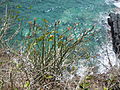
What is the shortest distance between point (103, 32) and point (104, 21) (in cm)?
87

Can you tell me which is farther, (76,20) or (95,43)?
(76,20)

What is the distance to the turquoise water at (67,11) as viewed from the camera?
303 inches

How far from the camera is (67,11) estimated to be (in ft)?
27.8

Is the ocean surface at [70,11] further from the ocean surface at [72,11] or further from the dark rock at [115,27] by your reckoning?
the dark rock at [115,27]

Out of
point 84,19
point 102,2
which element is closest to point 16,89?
point 84,19

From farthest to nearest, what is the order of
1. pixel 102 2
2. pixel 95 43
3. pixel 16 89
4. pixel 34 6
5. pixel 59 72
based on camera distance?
pixel 102 2, pixel 34 6, pixel 95 43, pixel 59 72, pixel 16 89

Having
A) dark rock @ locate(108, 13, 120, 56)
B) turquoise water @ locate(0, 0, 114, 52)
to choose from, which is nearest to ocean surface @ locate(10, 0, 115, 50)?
turquoise water @ locate(0, 0, 114, 52)

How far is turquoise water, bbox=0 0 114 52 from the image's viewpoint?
25.3ft

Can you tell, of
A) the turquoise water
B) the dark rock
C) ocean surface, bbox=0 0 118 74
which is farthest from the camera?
the turquoise water

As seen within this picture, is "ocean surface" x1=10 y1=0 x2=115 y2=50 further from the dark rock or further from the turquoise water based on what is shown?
the dark rock

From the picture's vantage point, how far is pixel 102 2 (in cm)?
938

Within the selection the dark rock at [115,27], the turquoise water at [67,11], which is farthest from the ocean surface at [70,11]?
the dark rock at [115,27]

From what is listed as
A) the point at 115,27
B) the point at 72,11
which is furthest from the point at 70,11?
the point at 115,27

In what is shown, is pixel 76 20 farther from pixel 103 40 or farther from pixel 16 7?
pixel 16 7
